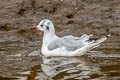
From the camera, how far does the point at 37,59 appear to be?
1082 cm

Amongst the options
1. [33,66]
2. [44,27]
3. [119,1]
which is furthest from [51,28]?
[119,1]

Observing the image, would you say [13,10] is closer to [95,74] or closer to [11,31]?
[11,31]

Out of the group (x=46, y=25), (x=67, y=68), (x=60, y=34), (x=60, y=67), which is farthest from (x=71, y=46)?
(x=60, y=34)

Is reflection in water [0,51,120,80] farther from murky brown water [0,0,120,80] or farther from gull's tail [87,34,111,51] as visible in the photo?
gull's tail [87,34,111,51]

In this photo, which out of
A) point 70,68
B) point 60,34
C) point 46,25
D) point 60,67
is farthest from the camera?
point 60,34

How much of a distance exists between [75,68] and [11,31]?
477 cm

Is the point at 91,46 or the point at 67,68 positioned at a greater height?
the point at 91,46

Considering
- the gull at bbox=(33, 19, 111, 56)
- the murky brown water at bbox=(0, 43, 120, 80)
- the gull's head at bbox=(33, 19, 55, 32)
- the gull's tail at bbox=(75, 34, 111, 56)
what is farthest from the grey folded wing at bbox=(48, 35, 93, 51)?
the gull's head at bbox=(33, 19, 55, 32)

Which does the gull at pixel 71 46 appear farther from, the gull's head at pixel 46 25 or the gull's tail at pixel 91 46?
the gull's head at pixel 46 25

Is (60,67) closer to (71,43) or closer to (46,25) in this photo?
Answer: (71,43)

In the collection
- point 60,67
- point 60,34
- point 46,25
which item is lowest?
point 60,67

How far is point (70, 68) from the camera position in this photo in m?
9.64

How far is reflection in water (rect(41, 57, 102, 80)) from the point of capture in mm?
8878

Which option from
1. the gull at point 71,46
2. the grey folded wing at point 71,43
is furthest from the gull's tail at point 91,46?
the grey folded wing at point 71,43
